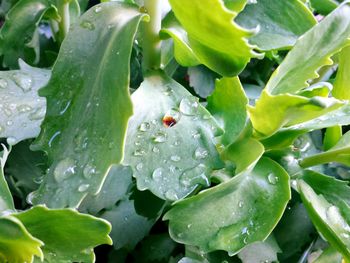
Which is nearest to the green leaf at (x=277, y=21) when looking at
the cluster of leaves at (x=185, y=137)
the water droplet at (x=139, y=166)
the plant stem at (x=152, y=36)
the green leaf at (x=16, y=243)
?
the cluster of leaves at (x=185, y=137)

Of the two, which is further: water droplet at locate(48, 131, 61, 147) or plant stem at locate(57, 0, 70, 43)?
plant stem at locate(57, 0, 70, 43)

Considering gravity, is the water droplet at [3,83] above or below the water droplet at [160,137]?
below

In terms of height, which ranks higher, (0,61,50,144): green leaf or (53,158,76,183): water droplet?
(53,158,76,183): water droplet

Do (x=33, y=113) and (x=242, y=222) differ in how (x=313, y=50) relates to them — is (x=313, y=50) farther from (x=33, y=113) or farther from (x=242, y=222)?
(x=33, y=113)

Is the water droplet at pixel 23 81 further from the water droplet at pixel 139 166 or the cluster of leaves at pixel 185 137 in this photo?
the water droplet at pixel 139 166

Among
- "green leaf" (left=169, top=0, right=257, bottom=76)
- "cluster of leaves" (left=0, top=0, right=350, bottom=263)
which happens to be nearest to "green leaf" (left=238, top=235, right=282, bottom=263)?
"cluster of leaves" (left=0, top=0, right=350, bottom=263)

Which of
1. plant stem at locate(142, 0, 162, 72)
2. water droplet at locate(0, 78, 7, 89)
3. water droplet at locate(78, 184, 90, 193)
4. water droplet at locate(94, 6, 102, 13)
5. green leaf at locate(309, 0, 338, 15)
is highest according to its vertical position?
water droplet at locate(94, 6, 102, 13)

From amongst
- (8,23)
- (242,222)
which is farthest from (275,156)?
(8,23)

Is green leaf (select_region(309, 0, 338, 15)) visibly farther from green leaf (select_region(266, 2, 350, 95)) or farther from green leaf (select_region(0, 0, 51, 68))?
green leaf (select_region(0, 0, 51, 68))
